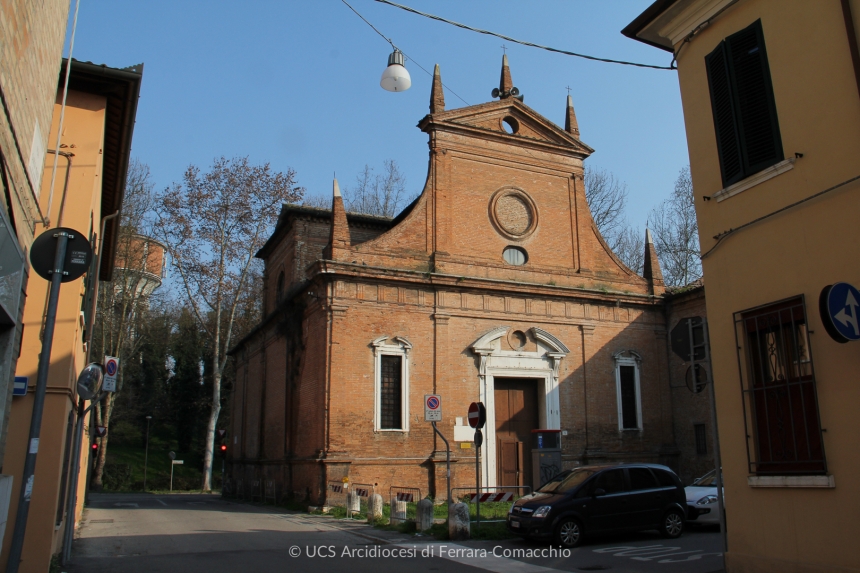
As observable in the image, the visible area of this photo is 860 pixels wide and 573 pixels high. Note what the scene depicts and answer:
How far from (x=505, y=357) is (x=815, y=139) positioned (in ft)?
48.7

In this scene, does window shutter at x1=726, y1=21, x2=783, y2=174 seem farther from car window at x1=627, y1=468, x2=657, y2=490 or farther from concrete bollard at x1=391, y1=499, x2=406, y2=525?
concrete bollard at x1=391, y1=499, x2=406, y2=525

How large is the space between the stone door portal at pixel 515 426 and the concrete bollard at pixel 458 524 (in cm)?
813

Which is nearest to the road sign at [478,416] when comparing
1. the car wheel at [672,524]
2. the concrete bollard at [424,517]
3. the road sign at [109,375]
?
the concrete bollard at [424,517]

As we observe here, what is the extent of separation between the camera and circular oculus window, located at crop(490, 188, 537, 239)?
23.0 meters

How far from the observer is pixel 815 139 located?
7.56m

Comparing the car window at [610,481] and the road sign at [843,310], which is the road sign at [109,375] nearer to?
the car window at [610,481]

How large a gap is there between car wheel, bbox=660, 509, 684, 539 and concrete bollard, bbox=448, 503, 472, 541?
12.0 feet

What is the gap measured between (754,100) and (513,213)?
15.0 metres

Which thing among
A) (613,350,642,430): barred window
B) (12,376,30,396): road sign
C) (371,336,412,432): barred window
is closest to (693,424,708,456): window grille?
(613,350,642,430): barred window

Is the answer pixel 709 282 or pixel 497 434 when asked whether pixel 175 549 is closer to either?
pixel 709 282

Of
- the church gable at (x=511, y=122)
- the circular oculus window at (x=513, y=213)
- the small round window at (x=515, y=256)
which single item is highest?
the church gable at (x=511, y=122)

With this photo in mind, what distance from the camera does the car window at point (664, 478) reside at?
13188 millimetres

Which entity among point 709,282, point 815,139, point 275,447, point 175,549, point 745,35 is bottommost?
point 175,549

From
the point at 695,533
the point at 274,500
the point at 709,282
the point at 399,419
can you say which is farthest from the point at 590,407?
the point at 709,282
